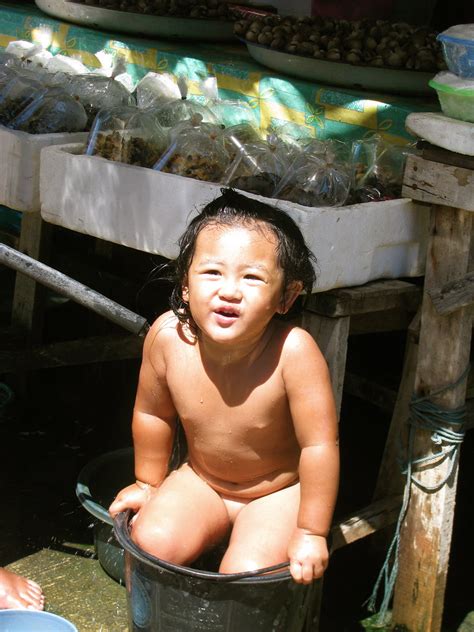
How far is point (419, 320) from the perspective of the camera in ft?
9.55

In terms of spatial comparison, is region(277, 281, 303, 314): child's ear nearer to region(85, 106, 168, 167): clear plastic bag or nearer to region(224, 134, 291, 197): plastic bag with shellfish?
region(224, 134, 291, 197): plastic bag with shellfish

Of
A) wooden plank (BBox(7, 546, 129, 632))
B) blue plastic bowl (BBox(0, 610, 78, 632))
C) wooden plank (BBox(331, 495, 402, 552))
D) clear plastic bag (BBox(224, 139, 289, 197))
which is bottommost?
wooden plank (BBox(7, 546, 129, 632))

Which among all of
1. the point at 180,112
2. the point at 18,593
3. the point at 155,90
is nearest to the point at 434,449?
the point at 18,593

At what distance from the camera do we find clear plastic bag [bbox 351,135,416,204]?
294 centimetres

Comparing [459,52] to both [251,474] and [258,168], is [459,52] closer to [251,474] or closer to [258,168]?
[258,168]

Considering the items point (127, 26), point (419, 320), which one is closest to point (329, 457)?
point (419, 320)

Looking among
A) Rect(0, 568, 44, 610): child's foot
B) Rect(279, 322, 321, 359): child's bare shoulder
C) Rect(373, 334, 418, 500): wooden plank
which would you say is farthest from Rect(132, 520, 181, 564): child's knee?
Rect(373, 334, 418, 500): wooden plank

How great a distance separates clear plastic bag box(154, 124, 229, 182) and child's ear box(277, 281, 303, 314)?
0.64 metres

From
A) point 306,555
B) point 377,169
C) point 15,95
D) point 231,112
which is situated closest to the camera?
point 306,555

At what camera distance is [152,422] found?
265cm

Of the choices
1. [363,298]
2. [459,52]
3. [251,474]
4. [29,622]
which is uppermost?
[459,52]

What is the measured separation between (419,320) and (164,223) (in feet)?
2.46

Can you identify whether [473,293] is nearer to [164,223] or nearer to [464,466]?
[164,223]

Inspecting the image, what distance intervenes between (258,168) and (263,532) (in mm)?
1080
